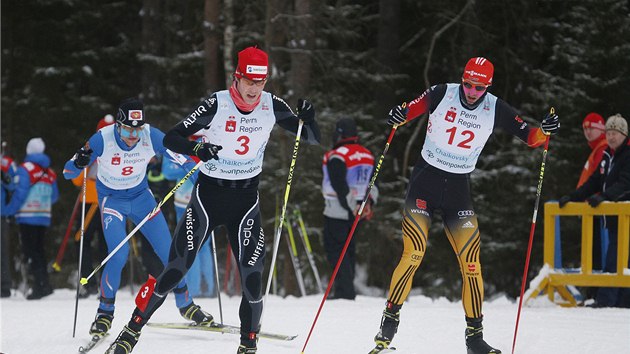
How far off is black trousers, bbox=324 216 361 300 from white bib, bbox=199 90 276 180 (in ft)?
13.4

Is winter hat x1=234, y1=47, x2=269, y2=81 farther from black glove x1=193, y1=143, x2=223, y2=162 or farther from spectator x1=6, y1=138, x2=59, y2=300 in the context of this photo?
spectator x1=6, y1=138, x2=59, y2=300

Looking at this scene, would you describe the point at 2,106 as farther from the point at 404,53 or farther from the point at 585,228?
the point at 585,228

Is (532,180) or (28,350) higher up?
(532,180)

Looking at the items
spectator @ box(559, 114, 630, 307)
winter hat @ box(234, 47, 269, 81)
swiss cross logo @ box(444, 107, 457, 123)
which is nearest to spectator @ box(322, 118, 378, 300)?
spectator @ box(559, 114, 630, 307)

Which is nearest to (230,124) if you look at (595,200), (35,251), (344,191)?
(344,191)

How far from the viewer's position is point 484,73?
641cm

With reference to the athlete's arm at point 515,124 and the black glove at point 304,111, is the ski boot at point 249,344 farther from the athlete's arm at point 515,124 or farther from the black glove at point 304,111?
the athlete's arm at point 515,124

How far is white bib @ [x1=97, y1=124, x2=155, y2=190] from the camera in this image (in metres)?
7.74

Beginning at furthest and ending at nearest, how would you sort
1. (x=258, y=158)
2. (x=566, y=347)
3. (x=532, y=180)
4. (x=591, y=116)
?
1. (x=532, y=180)
2. (x=591, y=116)
3. (x=566, y=347)
4. (x=258, y=158)

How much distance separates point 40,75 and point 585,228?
1358cm

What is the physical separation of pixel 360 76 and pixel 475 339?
1126 centimetres

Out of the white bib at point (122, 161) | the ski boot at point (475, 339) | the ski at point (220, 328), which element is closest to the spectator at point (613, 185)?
the ski boot at point (475, 339)

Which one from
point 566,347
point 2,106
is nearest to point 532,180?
point 566,347

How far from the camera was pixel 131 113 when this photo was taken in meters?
7.48
